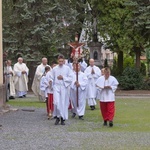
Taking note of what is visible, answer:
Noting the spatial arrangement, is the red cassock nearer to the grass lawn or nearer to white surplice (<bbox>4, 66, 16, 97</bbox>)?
the grass lawn

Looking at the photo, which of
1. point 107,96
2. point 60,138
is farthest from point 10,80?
point 60,138

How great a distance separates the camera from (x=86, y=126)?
16.2 metres

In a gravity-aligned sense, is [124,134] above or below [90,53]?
below

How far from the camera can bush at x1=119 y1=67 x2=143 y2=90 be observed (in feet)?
116

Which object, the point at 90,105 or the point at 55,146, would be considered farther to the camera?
the point at 90,105

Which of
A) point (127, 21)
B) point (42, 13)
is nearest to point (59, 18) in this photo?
point (42, 13)

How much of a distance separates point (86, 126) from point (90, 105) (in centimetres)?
600

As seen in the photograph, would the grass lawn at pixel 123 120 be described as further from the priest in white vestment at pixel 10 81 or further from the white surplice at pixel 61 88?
the priest in white vestment at pixel 10 81

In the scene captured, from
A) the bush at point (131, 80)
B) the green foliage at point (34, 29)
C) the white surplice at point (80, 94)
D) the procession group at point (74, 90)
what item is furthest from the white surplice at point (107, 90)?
the green foliage at point (34, 29)

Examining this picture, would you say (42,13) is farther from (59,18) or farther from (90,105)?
(90,105)

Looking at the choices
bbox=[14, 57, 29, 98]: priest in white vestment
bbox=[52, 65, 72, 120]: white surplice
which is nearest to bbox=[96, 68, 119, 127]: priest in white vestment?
bbox=[52, 65, 72, 120]: white surplice

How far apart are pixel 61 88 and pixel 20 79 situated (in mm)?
12962

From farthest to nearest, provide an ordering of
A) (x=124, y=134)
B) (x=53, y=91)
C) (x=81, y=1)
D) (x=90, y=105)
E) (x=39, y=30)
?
(x=81, y=1) → (x=39, y=30) → (x=90, y=105) → (x=53, y=91) → (x=124, y=134)

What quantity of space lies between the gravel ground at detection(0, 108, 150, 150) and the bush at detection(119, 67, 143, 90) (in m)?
18.5
